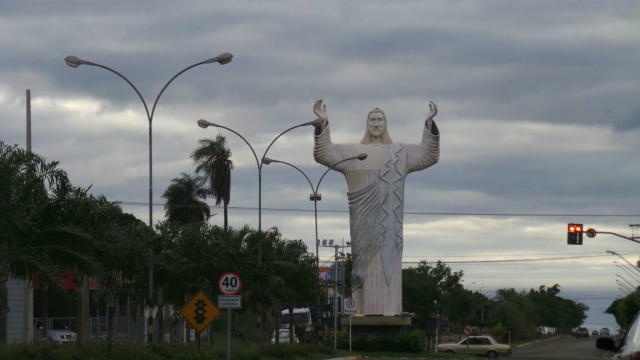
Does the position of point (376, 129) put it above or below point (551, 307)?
above

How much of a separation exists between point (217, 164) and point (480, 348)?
70.8 feet

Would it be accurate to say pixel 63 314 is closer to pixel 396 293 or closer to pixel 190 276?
pixel 396 293

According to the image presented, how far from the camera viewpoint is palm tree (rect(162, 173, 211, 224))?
78812 mm

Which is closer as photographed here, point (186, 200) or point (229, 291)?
point (229, 291)

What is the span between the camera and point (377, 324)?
64.0 m

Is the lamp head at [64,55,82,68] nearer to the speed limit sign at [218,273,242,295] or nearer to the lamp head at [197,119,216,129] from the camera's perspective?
the speed limit sign at [218,273,242,295]

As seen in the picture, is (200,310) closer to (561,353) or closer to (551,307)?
(561,353)

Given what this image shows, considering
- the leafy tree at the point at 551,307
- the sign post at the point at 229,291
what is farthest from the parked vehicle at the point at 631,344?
the leafy tree at the point at 551,307

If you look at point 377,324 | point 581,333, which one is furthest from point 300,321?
point 581,333

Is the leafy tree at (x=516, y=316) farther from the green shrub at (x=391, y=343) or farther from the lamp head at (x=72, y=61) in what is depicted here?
the lamp head at (x=72, y=61)

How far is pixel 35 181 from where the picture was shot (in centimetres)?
2830

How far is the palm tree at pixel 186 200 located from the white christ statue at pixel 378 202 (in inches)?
652

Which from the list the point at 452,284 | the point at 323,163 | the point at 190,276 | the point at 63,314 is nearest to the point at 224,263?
the point at 190,276

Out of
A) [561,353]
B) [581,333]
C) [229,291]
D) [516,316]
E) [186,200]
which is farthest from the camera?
[581,333]
